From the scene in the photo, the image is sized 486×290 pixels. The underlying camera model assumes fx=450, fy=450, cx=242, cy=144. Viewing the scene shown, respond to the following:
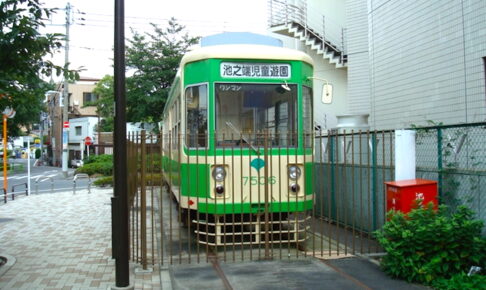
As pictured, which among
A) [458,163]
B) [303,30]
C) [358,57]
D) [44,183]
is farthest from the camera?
[44,183]

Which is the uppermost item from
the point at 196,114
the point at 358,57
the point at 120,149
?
the point at 358,57

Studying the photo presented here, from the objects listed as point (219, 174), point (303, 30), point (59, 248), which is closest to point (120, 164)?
point (219, 174)

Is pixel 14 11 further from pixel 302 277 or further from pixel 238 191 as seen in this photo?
pixel 302 277

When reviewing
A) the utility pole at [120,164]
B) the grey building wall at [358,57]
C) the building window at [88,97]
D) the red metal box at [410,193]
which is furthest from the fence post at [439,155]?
the building window at [88,97]

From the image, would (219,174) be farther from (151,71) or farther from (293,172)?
(151,71)

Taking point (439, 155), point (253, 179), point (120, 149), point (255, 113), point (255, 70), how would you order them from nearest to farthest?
point (120, 149) < point (439, 155) < point (253, 179) < point (255, 70) < point (255, 113)

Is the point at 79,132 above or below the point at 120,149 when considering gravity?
above

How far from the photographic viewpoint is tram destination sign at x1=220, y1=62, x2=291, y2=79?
753cm

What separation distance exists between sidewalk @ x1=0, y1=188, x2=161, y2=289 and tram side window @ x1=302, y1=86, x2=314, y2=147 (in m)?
3.33

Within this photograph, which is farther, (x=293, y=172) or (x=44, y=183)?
(x=44, y=183)

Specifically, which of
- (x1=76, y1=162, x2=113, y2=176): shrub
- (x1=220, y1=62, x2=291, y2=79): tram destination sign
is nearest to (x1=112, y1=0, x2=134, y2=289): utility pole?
(x1=220, y1=62, x2=291, y2=79): tram destination sign

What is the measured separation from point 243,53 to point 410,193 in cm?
344

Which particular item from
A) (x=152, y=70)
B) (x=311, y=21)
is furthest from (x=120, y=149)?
(x=152, y=70)

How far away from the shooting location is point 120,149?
567cm
